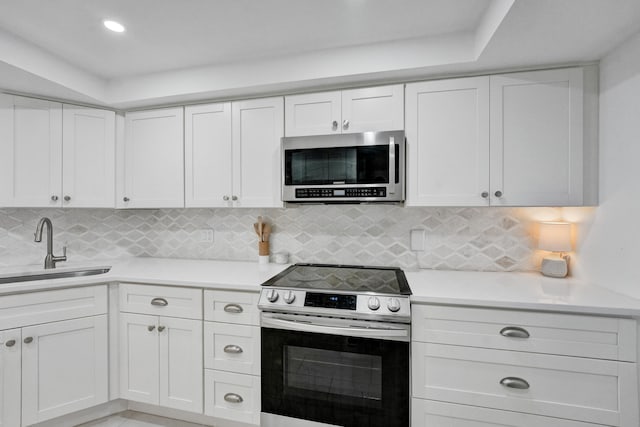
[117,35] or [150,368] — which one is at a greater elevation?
[117,35]

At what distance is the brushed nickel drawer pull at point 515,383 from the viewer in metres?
1.35

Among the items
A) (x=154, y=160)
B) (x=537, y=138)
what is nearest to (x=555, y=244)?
(x=537, y=138)

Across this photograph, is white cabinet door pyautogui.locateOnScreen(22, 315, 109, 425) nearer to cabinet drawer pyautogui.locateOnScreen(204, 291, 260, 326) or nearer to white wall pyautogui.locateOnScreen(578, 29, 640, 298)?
cabinet drawer pyautogui.locateOnScreen(204, 291, 260, 326)

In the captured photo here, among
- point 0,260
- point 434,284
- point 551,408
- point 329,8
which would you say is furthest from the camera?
point 0,260

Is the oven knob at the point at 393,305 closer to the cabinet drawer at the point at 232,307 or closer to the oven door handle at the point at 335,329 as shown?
the oven door handle at the point at 335,329

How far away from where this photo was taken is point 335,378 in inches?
60.2

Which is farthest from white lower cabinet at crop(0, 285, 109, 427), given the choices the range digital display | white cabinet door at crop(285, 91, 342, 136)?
white cabinet door at crop(285, 91, 342, 136)

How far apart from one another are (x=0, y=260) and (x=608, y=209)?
409 cm

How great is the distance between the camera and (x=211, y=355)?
68.3 inches

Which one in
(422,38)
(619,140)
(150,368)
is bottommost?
(150,368)

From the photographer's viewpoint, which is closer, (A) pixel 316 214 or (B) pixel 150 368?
(B) pixel 150 368

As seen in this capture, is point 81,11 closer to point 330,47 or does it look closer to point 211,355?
point 330,47

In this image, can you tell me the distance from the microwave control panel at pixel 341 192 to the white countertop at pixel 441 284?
587 mm

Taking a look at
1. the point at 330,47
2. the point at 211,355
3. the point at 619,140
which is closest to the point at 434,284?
the point at 619,140
